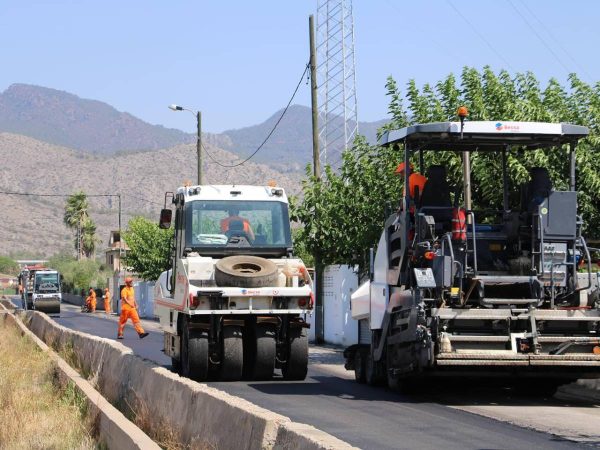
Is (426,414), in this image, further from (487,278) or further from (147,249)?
(147,249)

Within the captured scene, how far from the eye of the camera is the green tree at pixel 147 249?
7219 centimetres

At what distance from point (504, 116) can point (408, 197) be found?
6688 mm

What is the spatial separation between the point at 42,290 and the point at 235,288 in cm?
5656

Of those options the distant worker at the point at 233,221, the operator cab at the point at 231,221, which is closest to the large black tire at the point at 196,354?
the operator cab at the point at 231,221

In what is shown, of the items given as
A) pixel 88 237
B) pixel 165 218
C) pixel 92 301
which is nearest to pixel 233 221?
pixel 165 218

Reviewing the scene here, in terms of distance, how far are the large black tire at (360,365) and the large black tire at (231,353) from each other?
70.4 inches

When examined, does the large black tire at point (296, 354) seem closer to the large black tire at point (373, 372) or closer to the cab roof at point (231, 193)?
the large black tire at point (373, 372)

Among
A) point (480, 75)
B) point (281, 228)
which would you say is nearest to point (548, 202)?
point (281, 228)

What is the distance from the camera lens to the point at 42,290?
72.8 metres

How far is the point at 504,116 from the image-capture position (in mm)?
21766

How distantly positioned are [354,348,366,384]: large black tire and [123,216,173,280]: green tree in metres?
52.1

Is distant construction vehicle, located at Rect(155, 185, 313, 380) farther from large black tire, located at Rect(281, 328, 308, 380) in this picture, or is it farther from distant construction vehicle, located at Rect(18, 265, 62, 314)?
distant construction vehicle, located at Rect(18, 265, 62, 314)

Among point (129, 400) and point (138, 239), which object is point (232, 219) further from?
point (138, 239)

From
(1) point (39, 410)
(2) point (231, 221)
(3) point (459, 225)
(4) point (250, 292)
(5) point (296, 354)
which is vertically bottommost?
(1) point (39, 410)
